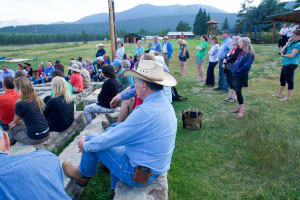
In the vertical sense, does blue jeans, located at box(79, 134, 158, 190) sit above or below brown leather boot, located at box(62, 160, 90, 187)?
above

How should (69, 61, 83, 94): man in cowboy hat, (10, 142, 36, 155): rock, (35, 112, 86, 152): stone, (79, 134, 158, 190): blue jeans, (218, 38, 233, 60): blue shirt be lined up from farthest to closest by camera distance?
(69, 61, 83, 94): man in cowboy hat → (218, 38, 233, 60): blue shirt → (35, 112, 86, 152): stone → (10, 142, 36, 155): rock → (79, 134, 158, 190): blue jeans

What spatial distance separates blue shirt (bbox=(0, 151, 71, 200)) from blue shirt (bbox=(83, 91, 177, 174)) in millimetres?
832

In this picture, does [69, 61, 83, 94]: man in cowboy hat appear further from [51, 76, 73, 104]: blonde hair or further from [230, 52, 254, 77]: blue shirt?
[230, 52, 254, 77]: blue shirt

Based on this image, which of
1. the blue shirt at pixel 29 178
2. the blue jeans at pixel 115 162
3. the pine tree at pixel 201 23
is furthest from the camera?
the pine tree at pixel 201 23

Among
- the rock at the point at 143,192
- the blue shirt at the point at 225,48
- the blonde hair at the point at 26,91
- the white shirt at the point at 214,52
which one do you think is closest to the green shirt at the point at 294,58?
the blue shirt at the point at 225,48

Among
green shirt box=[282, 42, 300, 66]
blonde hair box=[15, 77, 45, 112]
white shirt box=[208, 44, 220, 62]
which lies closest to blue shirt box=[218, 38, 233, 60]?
white shirt box=[208, 44, 220, 62]

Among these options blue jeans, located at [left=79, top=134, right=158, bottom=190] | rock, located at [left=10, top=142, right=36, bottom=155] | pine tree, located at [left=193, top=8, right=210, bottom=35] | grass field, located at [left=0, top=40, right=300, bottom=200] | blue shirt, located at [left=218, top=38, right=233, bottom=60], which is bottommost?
grass field, located at [left=0, top=40, right=300, bottom=200]

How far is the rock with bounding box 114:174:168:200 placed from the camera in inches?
92.0

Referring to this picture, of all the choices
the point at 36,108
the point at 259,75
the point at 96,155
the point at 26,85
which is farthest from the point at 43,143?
the point at 259,75

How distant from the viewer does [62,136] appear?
4.47m

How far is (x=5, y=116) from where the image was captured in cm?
454

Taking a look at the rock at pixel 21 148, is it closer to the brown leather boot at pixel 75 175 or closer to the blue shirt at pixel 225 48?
the brown leather boot at pixel 75 175

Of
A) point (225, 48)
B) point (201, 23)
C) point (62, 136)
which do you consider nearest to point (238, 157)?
point (62, 136)

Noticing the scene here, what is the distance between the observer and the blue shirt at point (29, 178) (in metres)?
1.14
